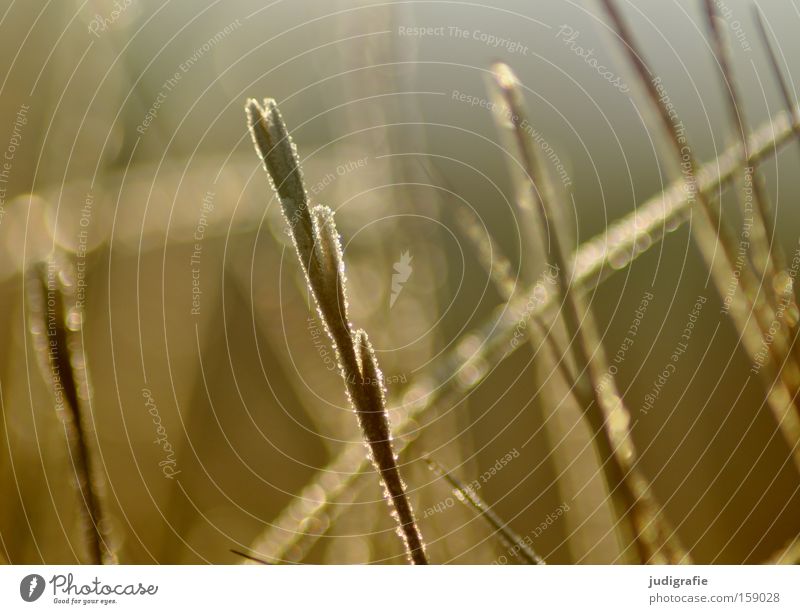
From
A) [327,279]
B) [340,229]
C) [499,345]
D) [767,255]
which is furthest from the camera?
[340,229]

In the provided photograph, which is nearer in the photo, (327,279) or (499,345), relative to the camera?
(327,279)

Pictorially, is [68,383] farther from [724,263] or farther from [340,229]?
[724,263]

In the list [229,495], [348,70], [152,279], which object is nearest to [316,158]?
[348,70]

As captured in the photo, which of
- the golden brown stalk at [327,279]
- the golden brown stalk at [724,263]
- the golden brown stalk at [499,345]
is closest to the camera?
the golden brown stalk at [327,279]

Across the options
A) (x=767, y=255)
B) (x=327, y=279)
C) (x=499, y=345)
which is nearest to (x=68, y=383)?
(x=327, y=279)

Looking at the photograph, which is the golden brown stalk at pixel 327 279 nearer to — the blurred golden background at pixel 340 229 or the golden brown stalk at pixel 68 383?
the golden brown stalk at pixel 68 383
